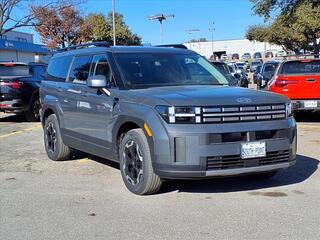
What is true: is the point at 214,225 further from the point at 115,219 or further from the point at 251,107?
the point at 251,107

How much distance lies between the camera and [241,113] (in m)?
5.93

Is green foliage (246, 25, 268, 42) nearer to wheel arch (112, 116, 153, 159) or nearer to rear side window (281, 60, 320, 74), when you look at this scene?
rear side window (281, 60, 320, 74)

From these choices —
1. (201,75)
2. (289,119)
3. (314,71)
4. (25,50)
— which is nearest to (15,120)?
(314,71)

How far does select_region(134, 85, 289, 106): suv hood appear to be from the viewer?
5.84 m

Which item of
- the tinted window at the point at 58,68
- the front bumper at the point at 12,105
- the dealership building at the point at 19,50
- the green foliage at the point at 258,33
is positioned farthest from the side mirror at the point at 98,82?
the green foliage at the point at 258,33

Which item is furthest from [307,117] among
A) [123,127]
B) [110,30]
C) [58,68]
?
[110,30]

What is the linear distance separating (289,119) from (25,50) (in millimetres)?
48603

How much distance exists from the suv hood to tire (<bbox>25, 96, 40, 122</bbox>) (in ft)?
31.1

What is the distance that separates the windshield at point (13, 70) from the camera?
16.0 m

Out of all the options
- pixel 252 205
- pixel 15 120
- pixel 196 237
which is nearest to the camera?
pixel 196 237

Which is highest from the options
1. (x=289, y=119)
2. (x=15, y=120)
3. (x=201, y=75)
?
(x=201, y=75)

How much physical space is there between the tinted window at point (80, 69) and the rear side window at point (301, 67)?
710 centimetres

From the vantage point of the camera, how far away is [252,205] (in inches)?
232

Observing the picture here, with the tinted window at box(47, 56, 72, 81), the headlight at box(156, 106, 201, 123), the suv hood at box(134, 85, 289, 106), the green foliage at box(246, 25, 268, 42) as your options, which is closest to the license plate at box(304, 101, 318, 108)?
the tinted window at box(47, 56, 72, 81)
